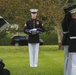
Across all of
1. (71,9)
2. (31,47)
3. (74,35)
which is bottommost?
(31,47)

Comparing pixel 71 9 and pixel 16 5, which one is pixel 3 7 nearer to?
pixel 16 5

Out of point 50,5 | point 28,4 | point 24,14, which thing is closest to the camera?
point 50,5

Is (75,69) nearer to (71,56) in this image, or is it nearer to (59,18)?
(71,56)

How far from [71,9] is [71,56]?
3.58 feet

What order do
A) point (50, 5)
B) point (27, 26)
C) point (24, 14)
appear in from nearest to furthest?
point (27, 26) → point (50, 5) → point (24, 14)

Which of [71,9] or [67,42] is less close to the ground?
[71,9]

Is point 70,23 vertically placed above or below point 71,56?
above

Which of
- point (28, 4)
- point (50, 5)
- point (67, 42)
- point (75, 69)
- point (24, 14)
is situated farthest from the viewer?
point (24, 14)

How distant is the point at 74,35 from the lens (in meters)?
9.02

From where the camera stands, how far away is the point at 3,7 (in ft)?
96.2

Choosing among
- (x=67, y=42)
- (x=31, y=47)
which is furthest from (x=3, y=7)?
(x=67, y=42)

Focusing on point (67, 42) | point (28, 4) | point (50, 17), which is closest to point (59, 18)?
point (50, 17)

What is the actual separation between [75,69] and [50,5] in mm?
18105

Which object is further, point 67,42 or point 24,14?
Result: point 24,14
